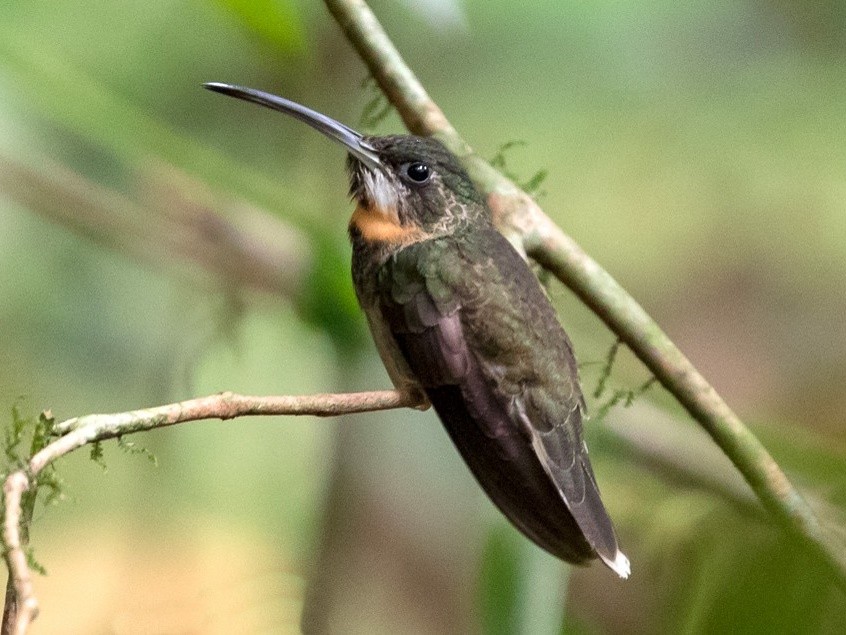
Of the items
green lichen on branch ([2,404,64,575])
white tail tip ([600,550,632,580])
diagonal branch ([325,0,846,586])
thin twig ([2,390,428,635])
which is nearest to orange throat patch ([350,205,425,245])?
diagonal branch ([325,0,846,586])

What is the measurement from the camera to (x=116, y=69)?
8.99ft

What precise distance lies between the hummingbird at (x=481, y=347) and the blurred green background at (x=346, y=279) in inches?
6.1

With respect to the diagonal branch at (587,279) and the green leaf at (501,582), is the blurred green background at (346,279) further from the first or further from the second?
the diagonal branch at (587,279)

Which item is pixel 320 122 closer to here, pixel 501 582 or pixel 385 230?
pixel 385 230

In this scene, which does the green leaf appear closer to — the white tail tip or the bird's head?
the white tail tip

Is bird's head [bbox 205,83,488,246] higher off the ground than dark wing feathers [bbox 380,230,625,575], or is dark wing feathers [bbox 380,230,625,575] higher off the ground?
bird's head [bbox 205,83,488,246]

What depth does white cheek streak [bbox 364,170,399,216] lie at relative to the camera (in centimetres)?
163

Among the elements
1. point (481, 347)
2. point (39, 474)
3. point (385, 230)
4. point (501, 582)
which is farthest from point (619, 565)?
point (39, 474)

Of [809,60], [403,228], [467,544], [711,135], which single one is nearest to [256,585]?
[467,544]

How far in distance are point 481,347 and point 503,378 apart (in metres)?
0.06

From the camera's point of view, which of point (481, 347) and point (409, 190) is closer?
point (481, 347)

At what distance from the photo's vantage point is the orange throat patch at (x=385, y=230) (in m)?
1.62

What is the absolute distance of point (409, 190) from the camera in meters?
1.64

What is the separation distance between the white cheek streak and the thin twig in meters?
0.48
